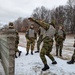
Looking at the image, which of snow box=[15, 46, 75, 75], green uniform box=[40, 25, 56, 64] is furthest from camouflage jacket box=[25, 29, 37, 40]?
green uniform box=[40, 25, 56, 64]

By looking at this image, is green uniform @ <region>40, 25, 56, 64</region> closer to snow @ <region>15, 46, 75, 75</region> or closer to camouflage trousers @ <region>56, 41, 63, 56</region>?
snow @ <region>15, 46, 75, 75</region>

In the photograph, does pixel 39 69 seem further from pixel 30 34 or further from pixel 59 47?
pixel 59 47

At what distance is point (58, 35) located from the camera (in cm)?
1134

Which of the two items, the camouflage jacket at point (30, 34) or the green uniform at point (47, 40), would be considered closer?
the green uniform at point (47, 40)

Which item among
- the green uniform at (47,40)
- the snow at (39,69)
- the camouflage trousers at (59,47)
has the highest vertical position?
the green uniform at (47,40)

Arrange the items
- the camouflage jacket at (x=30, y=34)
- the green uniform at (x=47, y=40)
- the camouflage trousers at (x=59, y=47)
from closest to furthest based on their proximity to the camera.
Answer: the green uniform at (x=47, y=40)
the camouflage jacket at (x=30, y=34)
the camouflage trousers at (x=59, y=47)

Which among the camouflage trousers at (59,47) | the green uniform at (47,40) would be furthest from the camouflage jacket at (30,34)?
the green uniform at (47,40)

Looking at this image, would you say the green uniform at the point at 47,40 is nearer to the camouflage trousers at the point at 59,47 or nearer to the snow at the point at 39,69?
the snow at the point at 39,69

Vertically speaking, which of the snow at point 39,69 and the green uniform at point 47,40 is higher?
the green uniform at point 47,40

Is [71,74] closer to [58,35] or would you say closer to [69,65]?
[69,65]

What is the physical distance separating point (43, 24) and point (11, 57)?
2132 millimetres

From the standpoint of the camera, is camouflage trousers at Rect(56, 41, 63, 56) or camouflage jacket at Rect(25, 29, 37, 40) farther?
camouflage trousers at Rect(56, 41, 63, 56)

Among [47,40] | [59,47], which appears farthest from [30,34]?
[47,40]

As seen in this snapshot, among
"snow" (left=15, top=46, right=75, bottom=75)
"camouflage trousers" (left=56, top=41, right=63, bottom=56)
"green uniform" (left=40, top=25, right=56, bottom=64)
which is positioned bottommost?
"snow" (left=15, top=46, right=75, bottom=75)
